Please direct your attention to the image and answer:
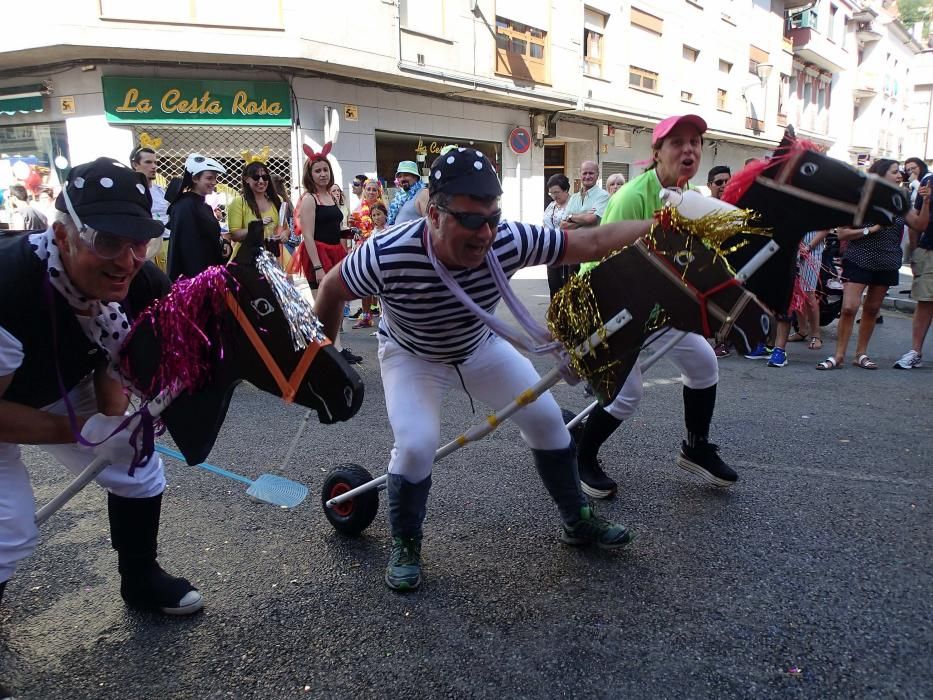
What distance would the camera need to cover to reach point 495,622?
2.49 m

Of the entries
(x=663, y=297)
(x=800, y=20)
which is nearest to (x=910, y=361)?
(x=663, y=297)

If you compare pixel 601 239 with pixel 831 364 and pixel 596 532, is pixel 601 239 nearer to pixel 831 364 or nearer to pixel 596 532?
pixel 596 532

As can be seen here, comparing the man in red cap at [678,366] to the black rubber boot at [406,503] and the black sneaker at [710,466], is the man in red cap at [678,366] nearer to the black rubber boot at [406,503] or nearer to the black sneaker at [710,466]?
the black sneaker at [710,466]

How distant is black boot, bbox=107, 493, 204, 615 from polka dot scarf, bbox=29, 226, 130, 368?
→ 593mm

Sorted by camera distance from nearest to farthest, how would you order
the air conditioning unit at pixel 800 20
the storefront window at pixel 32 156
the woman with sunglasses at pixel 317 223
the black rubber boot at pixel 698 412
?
the black rubber boot at pixel 698 412
the woman with sunglasses at pixel 317 223
the storefront window at pixel 32 156
the air conditioning unit at pixel 800 20

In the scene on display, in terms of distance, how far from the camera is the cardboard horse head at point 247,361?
2018 mm

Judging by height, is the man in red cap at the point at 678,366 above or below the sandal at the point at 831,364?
above

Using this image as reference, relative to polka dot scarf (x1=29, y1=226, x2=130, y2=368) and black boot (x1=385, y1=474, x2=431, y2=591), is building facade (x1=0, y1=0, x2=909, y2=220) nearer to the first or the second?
polka dot scarf (x1=29, y1=226, x2=130, y2=368)

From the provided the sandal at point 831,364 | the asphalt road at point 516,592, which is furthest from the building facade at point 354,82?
the asphalt road at point 516,592

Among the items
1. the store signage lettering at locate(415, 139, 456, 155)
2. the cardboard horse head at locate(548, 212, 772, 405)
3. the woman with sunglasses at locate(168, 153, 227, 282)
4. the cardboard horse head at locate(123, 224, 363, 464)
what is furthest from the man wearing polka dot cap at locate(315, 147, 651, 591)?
the store signage lettering at locate(415, 139, 456, 155)

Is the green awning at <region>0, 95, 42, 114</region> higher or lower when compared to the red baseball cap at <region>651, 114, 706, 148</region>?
higher

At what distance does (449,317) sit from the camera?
8.46 feet

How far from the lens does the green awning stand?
480 inches

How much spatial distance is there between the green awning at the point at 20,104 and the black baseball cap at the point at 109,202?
41.5 ft
